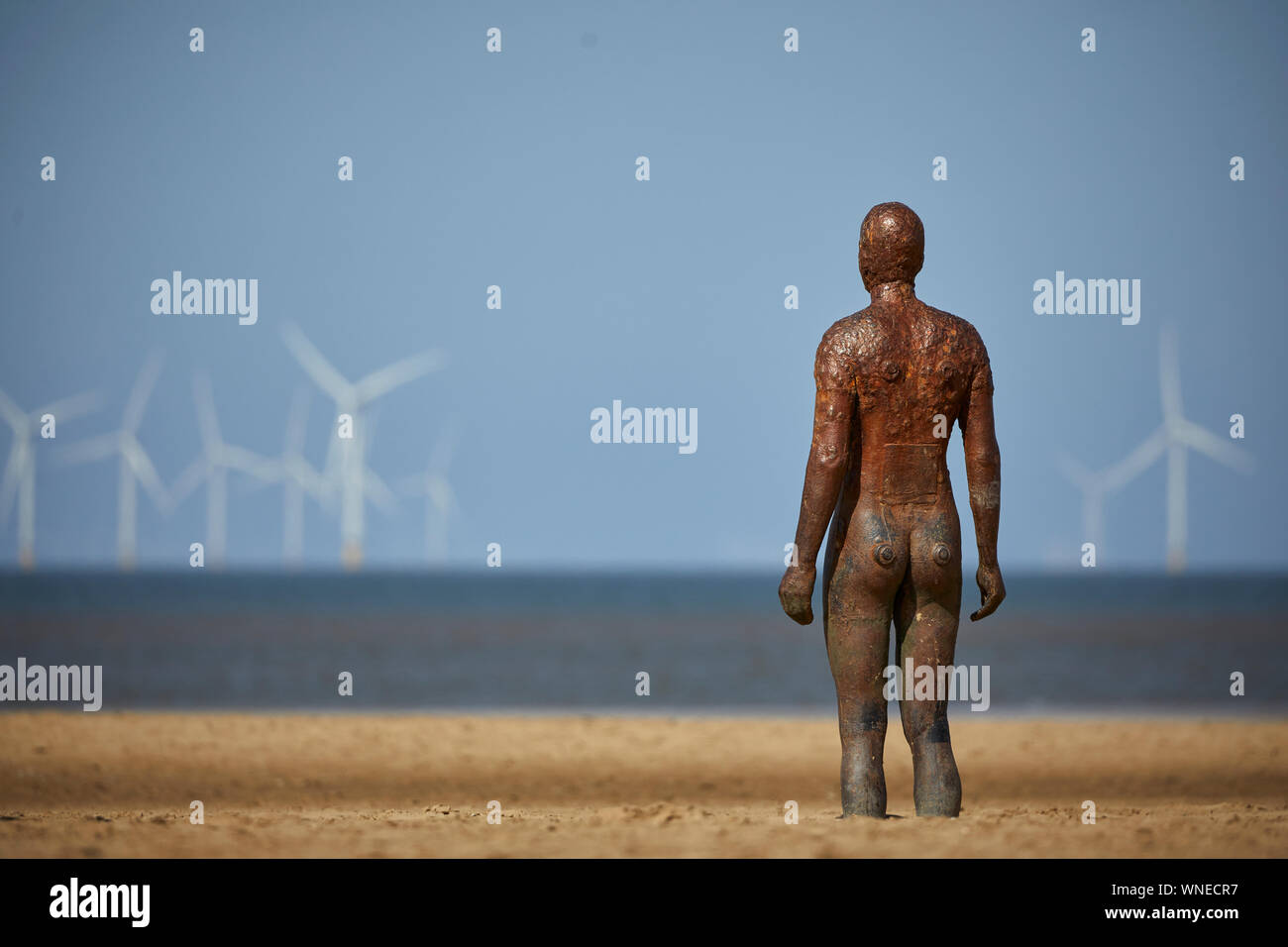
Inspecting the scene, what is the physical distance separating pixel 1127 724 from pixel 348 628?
44.8m

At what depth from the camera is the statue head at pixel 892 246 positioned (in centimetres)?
974

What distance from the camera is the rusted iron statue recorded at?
30.8ft

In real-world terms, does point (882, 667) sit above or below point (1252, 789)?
above

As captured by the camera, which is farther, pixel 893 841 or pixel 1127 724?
pixel 1127 724

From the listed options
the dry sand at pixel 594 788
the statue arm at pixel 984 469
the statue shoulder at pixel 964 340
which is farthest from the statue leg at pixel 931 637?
the statue shoulder at pixel 964 340

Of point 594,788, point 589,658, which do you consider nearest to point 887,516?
point 594,788

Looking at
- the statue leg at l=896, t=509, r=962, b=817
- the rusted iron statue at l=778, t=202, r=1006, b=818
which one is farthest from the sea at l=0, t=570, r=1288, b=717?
the rusted iron statue at l=778, t=202, r=1006, b=818

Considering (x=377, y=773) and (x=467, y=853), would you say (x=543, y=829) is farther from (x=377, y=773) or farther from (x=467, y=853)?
(x=377, y=773)

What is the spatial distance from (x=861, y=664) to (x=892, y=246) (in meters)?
2.90

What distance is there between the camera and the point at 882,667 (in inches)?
377

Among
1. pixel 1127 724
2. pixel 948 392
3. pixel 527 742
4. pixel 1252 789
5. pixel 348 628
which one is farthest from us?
pixel 348 628

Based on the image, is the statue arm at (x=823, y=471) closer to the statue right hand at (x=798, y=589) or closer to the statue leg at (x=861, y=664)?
the statue right hand at (x=798, y=589)

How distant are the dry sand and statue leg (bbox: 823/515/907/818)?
44cm
